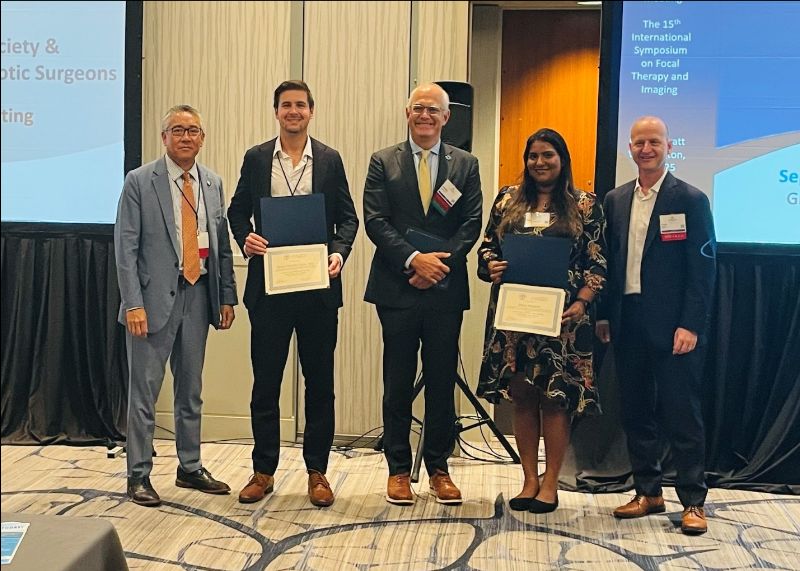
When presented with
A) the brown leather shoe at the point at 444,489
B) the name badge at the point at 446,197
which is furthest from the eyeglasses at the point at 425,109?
the brown leather shoe at the point at 444,489

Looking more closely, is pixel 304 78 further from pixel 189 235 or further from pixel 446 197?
pixel 446 197

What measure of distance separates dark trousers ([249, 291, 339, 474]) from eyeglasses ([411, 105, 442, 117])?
84 cm

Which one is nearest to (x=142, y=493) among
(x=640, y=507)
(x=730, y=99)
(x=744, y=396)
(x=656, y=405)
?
(x=640, y=507)

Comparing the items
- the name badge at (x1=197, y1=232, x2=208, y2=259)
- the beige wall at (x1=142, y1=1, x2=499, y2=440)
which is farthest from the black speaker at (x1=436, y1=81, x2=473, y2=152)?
the name badge at (x1=197, y1=232, x2=208, y2=259)

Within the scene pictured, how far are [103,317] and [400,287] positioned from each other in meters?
1.93

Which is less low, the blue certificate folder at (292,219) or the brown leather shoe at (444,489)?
the blue certificate folder at (292,219)

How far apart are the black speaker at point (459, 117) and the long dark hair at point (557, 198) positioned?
0.69 m

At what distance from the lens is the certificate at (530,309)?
11.0ft

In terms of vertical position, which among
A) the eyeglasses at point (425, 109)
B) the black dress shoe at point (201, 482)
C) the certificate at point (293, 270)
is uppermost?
the eyeglasses at point (425, 109)

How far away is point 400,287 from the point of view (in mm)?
3529

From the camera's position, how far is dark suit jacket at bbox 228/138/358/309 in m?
3.54

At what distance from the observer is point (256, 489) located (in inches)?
142

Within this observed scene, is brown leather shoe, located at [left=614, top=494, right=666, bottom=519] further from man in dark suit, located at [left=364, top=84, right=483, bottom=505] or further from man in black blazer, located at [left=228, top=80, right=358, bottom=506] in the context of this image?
man in black blazer, located at [left=228, top=80, right=358, bottom=506]

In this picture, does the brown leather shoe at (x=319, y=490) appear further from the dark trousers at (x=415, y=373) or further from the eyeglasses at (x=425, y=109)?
the eyeglasses at (x=425, y=109)
